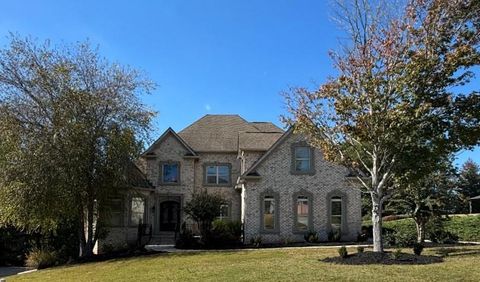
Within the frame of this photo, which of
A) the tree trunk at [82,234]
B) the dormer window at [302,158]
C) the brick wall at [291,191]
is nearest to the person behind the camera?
the tree trunk at [82,234]

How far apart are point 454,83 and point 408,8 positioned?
280 centimetres

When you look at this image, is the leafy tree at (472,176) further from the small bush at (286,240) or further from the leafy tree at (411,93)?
the leafy tree at (411,93)

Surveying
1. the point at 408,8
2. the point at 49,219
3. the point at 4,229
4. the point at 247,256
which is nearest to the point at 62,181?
the point at 49,219

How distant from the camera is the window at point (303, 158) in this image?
2806cm

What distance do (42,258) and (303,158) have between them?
14.1 metres

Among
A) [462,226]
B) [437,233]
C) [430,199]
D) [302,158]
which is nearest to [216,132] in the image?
[302,158]

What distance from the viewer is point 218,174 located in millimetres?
33281

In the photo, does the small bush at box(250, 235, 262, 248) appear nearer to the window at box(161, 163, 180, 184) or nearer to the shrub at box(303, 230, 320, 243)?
the shrub at box(303, 230, 320, 243)

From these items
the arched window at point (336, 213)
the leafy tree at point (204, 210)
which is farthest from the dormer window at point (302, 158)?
the leafy tree at point (204, 210)

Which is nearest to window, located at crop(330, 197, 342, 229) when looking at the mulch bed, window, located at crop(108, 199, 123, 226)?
the mulch bed

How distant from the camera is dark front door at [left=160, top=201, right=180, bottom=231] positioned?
32.3 metres

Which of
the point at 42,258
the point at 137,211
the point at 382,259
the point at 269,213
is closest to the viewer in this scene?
the point at 382,259

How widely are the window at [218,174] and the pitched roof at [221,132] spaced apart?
1.18m

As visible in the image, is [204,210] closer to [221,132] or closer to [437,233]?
Answer: [221,132]
